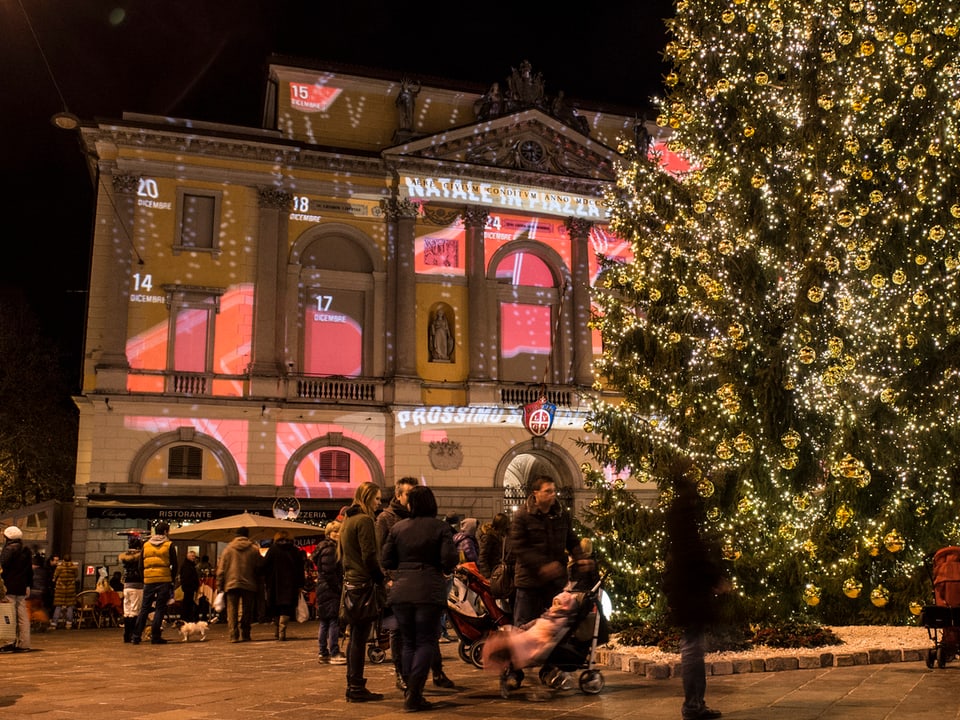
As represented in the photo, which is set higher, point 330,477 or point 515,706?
point 330,477

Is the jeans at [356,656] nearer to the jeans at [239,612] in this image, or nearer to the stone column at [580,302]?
the jeans at [239,612]

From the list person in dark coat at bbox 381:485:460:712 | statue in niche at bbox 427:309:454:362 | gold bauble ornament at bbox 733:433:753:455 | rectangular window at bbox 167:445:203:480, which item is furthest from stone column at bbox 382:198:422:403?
person in dark coat at bbox 381:485:460:712

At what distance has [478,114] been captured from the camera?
30719mm

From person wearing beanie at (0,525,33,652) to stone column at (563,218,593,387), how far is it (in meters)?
18.5

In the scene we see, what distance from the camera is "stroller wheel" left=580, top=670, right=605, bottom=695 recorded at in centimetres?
844

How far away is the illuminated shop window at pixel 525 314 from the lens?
98.7 ft

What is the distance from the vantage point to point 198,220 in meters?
27.9

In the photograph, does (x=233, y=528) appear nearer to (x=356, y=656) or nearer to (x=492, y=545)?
(x=492, y=545)

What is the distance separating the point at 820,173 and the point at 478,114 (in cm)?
1972

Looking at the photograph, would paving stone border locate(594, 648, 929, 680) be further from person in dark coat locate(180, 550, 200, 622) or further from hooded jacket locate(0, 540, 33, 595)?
person in dark coat locate(180, 550, 200, 622)

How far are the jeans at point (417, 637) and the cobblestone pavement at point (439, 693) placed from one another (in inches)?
13.5

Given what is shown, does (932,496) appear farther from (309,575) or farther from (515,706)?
(309,575)

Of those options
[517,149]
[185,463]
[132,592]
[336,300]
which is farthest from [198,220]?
[132,592]

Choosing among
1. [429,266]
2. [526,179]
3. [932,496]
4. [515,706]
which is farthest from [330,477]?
[515,706]
